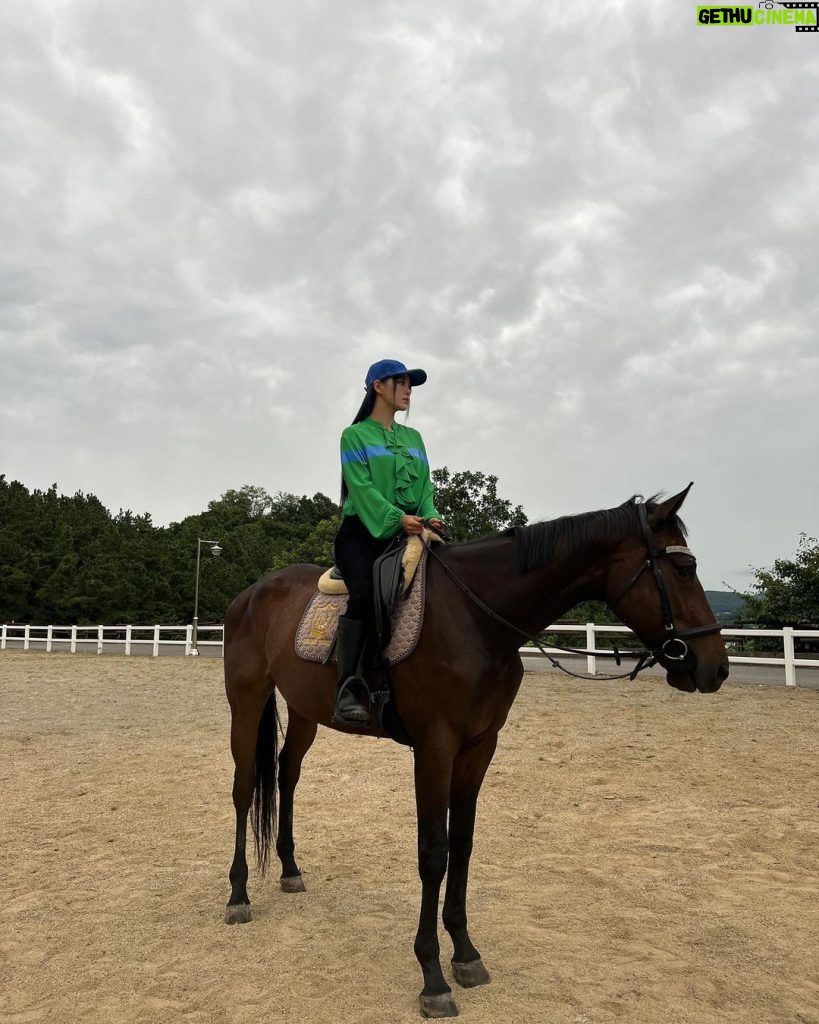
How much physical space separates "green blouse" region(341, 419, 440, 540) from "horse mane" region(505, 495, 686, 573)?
70cm

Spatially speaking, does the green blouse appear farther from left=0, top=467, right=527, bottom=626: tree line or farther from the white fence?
left=0, top=467, right=527, bottom=626: tree line

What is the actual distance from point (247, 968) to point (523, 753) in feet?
18.1

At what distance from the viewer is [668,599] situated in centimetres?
325

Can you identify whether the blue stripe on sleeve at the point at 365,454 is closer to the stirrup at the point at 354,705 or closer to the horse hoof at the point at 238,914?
the stirrup at the point at 354,705

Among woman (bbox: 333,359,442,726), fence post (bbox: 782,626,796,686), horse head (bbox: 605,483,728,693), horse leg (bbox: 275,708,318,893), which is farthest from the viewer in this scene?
fence post (bbox: 782,626,796,686)

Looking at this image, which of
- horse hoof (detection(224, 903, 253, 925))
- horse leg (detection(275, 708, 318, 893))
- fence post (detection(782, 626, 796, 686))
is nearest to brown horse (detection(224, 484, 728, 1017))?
horse hoof (detection(224, 903, 253, 925))

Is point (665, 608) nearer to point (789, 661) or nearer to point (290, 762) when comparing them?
point (290, 762)

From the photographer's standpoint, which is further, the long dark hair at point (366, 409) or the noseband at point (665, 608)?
the long dark hair at point (366, 409)

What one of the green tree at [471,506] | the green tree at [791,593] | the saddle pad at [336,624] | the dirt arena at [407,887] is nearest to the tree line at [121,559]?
the green tree at [471,506]

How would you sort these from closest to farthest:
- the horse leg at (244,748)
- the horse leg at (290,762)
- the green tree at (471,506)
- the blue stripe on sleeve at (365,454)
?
1. the blue stripe on sleeve at (365,454)
2. the horse leg at (244,748)
3. the horse leg at (290,762)
4. the green tree at (471,506)

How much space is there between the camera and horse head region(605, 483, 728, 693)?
3.18 m

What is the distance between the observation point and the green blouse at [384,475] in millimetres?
3816

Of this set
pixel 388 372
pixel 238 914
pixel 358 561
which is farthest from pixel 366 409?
pixel 238 914

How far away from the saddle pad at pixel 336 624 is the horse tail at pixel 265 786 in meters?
0.93
